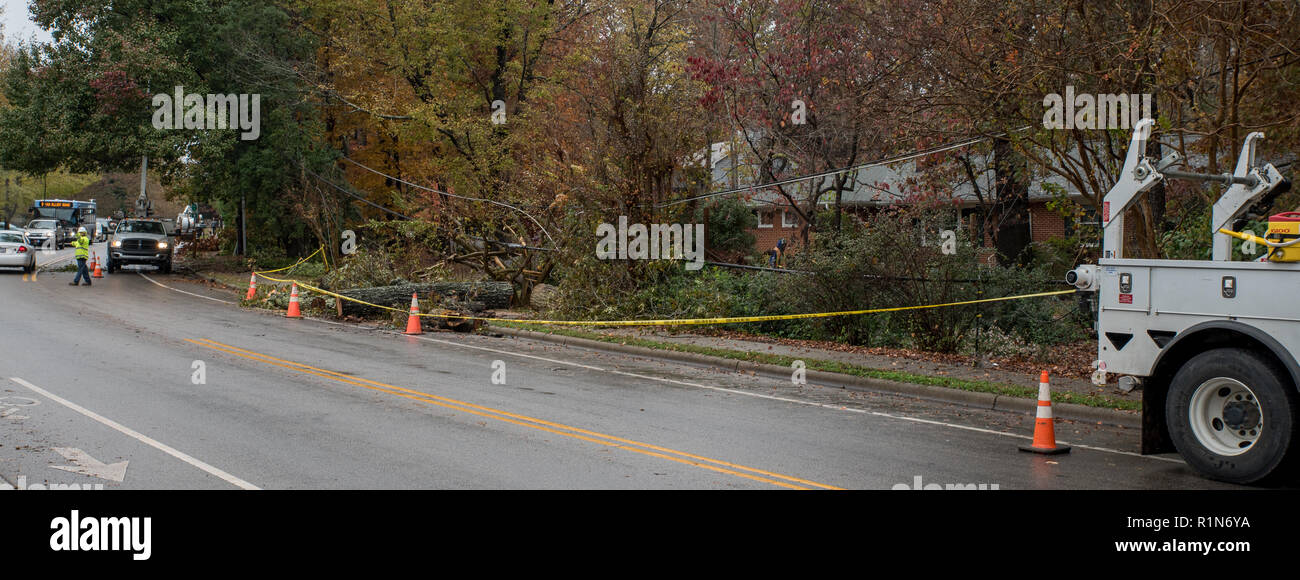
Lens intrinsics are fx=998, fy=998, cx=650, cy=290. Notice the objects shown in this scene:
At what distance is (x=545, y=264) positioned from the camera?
23.5m

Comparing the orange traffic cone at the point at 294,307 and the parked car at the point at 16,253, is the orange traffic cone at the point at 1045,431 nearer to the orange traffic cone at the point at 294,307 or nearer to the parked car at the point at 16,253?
the orange traffic cone at the point at 294,307

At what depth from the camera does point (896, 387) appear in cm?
1345

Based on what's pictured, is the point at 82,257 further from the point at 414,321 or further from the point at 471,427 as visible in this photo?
the point at 471,427

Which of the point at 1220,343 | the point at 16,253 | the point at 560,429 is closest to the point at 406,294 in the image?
the point at 560,429

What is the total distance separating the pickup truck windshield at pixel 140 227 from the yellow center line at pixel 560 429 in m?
25.4

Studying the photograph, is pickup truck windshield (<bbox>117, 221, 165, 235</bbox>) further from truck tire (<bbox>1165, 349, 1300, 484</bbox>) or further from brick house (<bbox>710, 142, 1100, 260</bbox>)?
truck tire (<bbox>1165, 349, 1300, 484</bbox>)

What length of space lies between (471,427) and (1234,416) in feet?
21.8

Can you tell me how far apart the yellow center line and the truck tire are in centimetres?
291

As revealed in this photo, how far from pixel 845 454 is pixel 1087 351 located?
9167 millimetres

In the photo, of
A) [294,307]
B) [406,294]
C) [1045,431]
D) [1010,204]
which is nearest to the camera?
[1045,431]

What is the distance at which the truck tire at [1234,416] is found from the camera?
723 cm

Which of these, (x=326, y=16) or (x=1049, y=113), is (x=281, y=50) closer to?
(x=326, y=16)

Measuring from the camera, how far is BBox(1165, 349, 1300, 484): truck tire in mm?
7227

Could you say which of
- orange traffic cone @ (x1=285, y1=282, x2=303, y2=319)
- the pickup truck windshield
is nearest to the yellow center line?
orange traffic cone @ (x1=285, y1=282, x2=303, y2=319)
